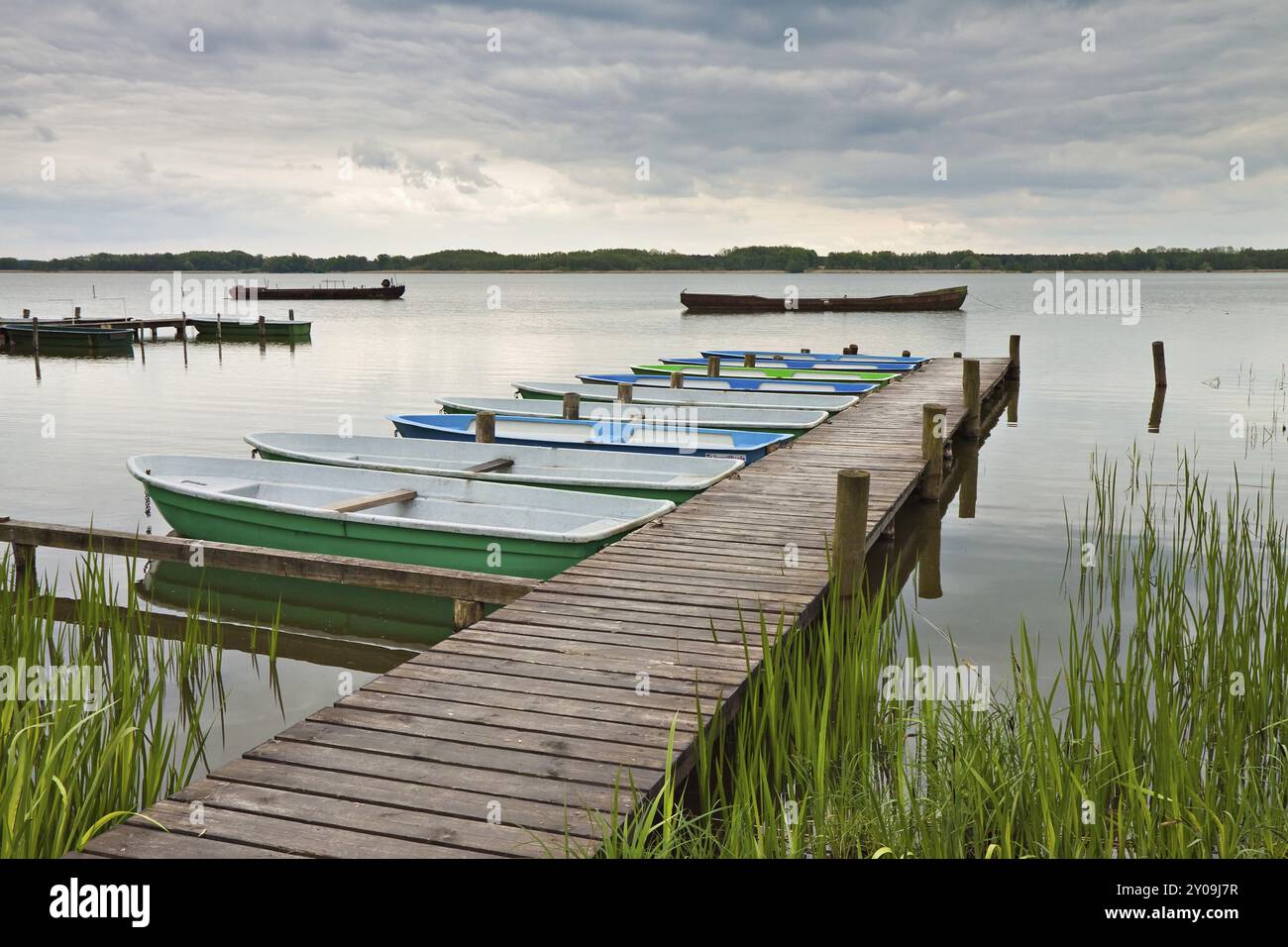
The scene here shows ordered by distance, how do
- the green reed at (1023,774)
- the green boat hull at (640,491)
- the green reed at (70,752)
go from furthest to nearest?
the green boat hull at (640,491)
the green reed at (1023,774)
the green reed at (70,752)

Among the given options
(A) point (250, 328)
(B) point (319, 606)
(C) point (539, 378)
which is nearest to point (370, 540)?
(B) point (319, 606)

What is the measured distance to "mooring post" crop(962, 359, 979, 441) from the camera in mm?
14359

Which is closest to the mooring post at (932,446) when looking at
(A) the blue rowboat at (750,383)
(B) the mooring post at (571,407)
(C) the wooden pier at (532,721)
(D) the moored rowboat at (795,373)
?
(C) the wooden pier at (532,721)

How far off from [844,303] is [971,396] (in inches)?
1649

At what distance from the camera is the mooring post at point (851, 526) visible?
19.0 feet

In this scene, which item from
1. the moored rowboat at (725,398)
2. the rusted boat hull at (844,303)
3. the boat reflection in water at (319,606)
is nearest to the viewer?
the boat reflection in water at (319,606)

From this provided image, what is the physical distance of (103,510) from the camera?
11.6m

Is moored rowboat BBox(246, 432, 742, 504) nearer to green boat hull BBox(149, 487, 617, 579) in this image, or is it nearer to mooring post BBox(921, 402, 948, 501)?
green boat hull BBox(149, 487, 617, 579)

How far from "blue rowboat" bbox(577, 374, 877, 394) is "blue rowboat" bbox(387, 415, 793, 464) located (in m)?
3.63

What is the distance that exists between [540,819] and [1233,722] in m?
2.58

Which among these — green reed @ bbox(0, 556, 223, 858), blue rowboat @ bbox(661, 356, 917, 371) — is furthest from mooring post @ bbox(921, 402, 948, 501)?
blue rowboat @ bbox(661, 356, 917, 371)

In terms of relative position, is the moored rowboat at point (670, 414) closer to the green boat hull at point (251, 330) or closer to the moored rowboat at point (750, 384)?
the moored rowboat at point (750, 384)

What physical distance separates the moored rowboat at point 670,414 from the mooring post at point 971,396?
2659mm
